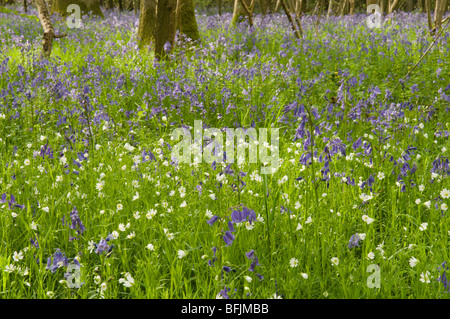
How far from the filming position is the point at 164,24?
23.5ft

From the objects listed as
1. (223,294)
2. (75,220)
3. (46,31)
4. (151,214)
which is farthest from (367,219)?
(46,31)

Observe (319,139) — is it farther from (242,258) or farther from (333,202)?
(242,258)

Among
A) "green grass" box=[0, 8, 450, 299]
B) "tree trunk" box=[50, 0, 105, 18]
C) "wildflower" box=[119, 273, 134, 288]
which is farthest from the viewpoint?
"tree trunk" box=[50, 0, 105, 18]

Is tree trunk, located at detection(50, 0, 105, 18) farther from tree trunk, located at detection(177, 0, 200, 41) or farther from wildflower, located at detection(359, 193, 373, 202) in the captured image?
wildflower, located at detection(359, 193, 373, 202)

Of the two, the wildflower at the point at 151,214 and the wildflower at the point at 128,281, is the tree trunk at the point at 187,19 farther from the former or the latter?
the wildflower at the point at 128,281

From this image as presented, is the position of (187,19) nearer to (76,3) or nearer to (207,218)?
(207,218)

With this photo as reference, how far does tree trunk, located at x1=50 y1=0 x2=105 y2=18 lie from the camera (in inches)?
560

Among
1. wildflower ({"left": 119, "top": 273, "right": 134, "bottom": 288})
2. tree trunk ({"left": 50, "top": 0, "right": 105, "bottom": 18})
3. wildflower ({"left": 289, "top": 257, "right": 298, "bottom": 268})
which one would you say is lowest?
wildflower ({"left": 289, "top": 257, "right": 298, "bottom": 268})

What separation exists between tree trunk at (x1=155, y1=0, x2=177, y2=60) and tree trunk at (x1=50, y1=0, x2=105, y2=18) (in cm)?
812

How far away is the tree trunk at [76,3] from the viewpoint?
14.2 m

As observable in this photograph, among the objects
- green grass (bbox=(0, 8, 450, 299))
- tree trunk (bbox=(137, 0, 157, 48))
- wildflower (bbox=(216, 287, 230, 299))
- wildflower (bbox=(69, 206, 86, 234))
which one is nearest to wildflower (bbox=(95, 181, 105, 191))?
green grass (bbox=(0, 8, 450, 299))

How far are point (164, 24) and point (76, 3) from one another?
929 centimetres

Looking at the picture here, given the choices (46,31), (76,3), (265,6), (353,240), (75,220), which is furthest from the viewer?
(265,6)
